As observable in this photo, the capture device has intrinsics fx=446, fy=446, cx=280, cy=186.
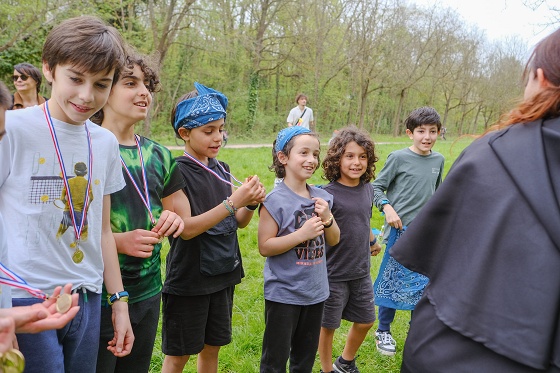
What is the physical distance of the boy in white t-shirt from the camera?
4.97 feet

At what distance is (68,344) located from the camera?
1.63 meters

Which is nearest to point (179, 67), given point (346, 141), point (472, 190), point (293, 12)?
point (293, 12)

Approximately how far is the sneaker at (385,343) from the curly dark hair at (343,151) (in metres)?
1.35

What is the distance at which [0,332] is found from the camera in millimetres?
1146

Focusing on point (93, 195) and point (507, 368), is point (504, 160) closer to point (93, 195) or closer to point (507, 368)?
point (507, 368)

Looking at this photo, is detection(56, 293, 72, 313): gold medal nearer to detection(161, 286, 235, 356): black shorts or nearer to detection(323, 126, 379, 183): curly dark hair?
detection(161, 286, 235, 356): black shorts

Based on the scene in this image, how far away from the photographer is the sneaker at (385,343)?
11.6ft

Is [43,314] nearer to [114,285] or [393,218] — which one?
[114,285]

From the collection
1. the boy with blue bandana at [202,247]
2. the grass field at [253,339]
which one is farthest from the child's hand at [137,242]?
the grass field at [253,339]

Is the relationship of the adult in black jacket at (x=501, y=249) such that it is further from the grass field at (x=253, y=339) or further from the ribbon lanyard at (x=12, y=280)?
the ribbon lanyard at (x=12, y=280)

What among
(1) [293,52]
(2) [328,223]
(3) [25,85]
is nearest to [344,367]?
(2) [328,223]

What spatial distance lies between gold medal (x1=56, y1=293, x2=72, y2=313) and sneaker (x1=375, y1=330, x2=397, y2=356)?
2.83 meters

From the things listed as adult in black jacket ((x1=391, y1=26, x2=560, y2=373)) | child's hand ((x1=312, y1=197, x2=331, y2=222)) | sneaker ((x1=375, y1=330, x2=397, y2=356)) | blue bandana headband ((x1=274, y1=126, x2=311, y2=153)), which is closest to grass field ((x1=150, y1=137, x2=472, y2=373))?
sneaker ((x1=375, y1=330, x2=397, y2=356))

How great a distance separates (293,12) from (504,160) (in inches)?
916
